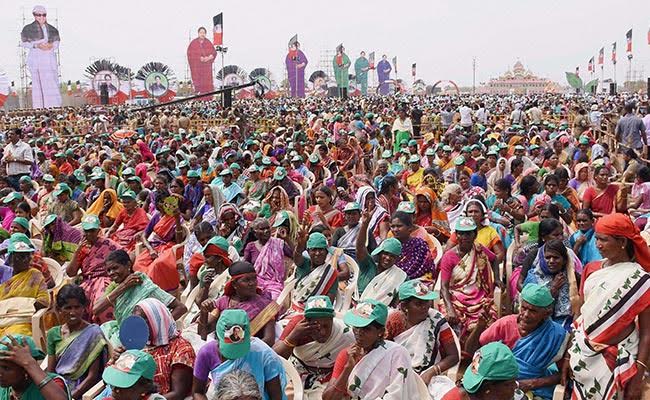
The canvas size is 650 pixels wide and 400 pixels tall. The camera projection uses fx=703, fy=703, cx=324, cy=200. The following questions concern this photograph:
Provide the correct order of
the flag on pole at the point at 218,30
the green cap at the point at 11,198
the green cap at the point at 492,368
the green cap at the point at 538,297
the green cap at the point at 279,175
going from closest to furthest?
the green cap at the point at 492,368, the green cap at the point at 538,297, the green cap at the point at 11,198, the green cap at the point at 279,175, the flag on pole at the point at 218,30

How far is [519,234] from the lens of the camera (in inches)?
226

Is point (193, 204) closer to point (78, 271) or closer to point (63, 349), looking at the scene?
point (78, 271)

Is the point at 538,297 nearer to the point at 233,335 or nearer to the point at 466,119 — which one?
the point at 233,335

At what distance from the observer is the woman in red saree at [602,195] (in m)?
6.64

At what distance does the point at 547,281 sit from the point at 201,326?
6.89 feet

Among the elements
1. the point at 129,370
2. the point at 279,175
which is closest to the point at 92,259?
the point at 129,370

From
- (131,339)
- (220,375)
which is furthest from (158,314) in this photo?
(220,375)

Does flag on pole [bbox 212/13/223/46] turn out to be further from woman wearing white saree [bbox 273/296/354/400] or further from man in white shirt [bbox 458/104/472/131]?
woman wearing white saree [bbox 273/296/354/400]

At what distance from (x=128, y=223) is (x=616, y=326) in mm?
5176

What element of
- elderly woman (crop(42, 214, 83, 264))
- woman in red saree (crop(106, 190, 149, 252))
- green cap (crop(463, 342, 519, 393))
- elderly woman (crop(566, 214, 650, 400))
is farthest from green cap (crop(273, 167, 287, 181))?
green cap (crop(463, 342, 519, 393))

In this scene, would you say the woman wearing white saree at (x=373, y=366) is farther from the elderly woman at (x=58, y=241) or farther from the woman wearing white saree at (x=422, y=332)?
the elderly woman at (x=58, y=241)

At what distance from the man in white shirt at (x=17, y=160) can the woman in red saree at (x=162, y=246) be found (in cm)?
460

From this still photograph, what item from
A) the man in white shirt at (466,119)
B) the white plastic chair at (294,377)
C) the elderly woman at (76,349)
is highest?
the man in white shirt at (466,119)

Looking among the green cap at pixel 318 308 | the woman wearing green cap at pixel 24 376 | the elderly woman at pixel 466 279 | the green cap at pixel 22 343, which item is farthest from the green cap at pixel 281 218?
the woman wearing green cap at pixel 24 376
